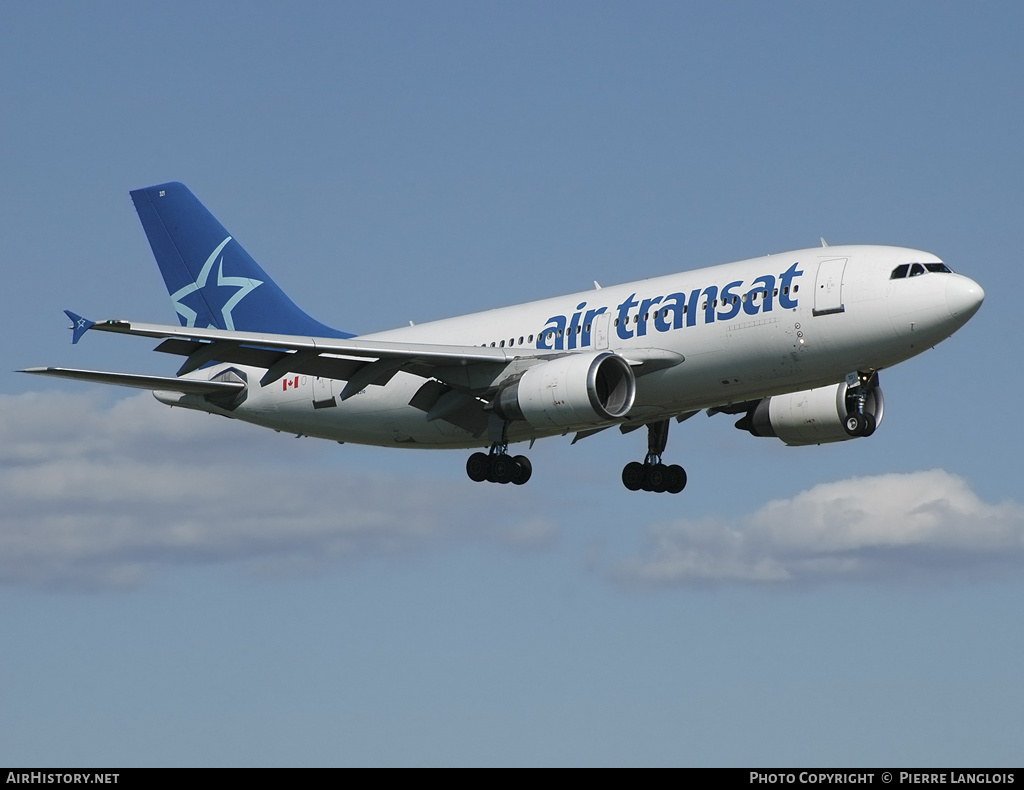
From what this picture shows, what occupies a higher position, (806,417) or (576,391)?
(806,417)

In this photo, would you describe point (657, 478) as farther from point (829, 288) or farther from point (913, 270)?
point (913, 270)

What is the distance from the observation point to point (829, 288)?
3447 centimetres

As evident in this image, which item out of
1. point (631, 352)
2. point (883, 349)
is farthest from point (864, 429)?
point (631, 352)

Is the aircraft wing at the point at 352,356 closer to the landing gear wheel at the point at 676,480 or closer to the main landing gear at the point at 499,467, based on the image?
the main landing gear at the point at 499,467

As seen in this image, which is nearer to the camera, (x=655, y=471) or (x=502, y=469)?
(x=502, y=469)

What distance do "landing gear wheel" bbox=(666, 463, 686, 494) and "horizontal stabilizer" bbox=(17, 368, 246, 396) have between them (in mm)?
12297

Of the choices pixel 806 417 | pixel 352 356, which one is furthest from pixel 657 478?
pixel 352 356

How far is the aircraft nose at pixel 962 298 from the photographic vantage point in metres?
33.7

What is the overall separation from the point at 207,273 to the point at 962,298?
23.3 m

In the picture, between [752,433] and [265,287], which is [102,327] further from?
[752,433]

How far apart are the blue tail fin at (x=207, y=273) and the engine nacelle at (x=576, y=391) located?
10553 mm

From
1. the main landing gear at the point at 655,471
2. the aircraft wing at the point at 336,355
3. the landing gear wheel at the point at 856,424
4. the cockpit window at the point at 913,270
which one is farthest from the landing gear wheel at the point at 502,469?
the cockpit window at the point at 913,270

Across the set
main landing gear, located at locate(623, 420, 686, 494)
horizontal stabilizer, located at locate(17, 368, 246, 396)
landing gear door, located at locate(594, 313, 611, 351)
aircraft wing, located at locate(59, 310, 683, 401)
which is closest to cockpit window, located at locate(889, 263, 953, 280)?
aircraft wing, located at locate(59, 310, 683, 401)

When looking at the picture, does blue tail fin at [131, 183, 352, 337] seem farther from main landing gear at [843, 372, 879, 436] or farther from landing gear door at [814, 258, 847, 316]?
landing gear door at [814, 258, 847, 316]
